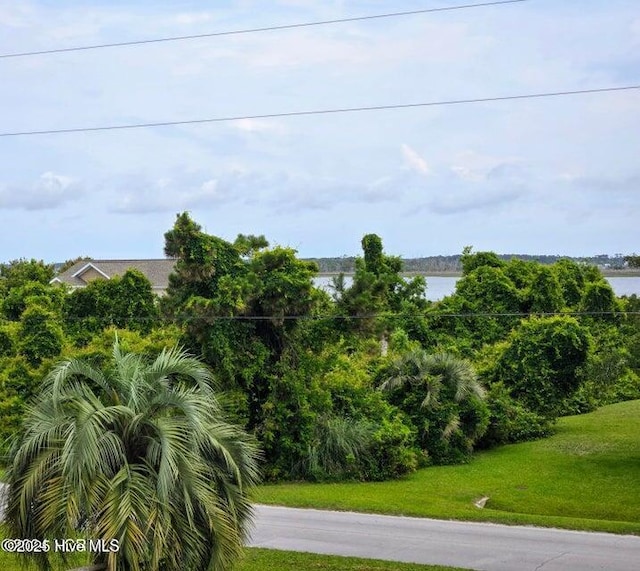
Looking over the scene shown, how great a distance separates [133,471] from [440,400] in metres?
17.1

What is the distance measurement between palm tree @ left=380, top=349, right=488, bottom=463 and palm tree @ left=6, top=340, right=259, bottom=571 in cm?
1522

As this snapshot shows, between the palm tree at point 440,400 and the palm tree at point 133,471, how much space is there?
49.9ft

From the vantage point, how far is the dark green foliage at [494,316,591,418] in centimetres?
2947

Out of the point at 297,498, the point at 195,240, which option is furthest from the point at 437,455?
the point at 195,240

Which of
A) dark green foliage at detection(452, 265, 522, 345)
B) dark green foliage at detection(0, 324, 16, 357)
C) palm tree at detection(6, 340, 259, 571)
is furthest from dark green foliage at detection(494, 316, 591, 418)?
palm tree at detection(6, 340, 259, 571)

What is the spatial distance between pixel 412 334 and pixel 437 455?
11.6 meters

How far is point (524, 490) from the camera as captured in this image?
74.4ft

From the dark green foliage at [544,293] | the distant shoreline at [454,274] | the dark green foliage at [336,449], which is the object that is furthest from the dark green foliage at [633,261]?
the dark green foliage at [544,293]

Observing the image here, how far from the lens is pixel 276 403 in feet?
80.4

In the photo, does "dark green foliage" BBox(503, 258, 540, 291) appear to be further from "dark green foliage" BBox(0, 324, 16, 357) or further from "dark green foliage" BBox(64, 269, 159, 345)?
"dark green foliage" BBox(0, 324, 16, 357)

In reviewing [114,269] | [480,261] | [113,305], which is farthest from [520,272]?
[114,269]

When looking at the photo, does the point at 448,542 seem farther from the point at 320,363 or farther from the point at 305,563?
the point at 320,363

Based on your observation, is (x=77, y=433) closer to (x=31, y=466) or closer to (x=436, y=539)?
(x=31, y=466)

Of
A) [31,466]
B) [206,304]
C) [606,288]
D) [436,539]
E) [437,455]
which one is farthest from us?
[606,288]
